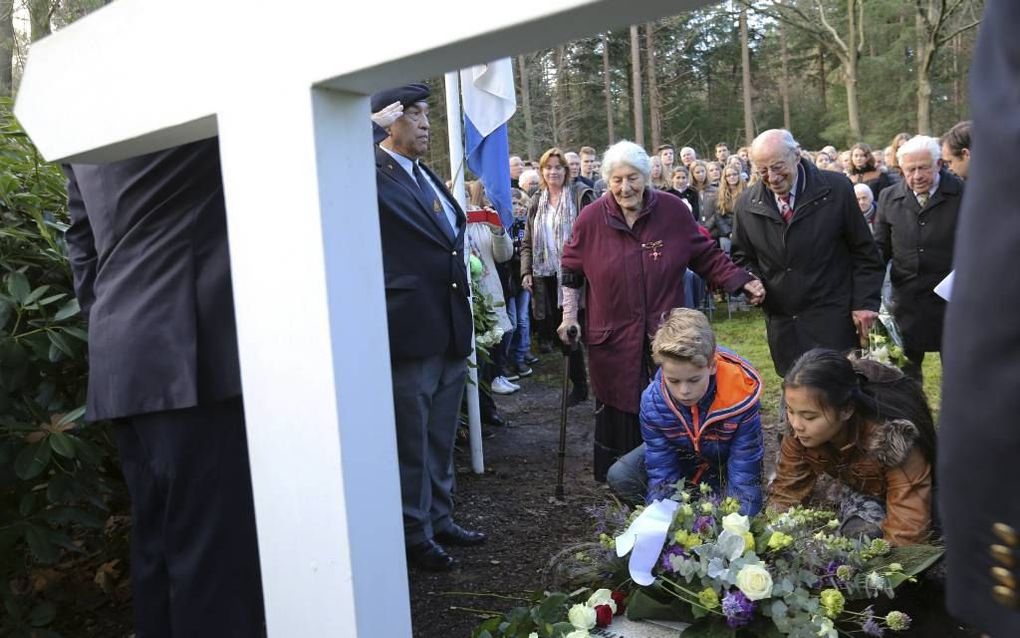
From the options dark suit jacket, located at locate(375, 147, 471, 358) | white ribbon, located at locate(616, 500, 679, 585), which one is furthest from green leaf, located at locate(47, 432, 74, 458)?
white ribbon, located at locate(616, 500, 679, 585)

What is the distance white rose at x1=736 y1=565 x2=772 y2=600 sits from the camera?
2318 mm

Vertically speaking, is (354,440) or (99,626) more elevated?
(354,440)

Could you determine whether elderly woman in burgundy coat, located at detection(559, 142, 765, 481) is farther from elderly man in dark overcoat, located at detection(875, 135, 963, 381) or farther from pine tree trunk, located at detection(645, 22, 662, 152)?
pine tree trunk, located at detection(645, 22, 662, 152)

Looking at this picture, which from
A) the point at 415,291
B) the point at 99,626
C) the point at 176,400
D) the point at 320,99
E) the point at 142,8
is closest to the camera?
the point at 320,99

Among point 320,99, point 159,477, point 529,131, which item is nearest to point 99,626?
point 159,477

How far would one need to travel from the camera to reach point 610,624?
99.7 inches

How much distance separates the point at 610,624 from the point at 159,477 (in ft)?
4.25

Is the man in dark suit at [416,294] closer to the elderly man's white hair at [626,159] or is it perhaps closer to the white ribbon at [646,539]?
the elderly man's white hair at [626,159]

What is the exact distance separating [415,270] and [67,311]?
1.38 metres

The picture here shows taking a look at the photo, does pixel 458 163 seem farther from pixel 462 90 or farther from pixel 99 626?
pixel 99 626

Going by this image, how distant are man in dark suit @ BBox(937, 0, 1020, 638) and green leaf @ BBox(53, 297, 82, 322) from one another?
7.60 feet

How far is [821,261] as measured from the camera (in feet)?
14.5

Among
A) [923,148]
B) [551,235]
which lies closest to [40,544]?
[923,148]

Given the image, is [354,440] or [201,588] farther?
[201,588]
